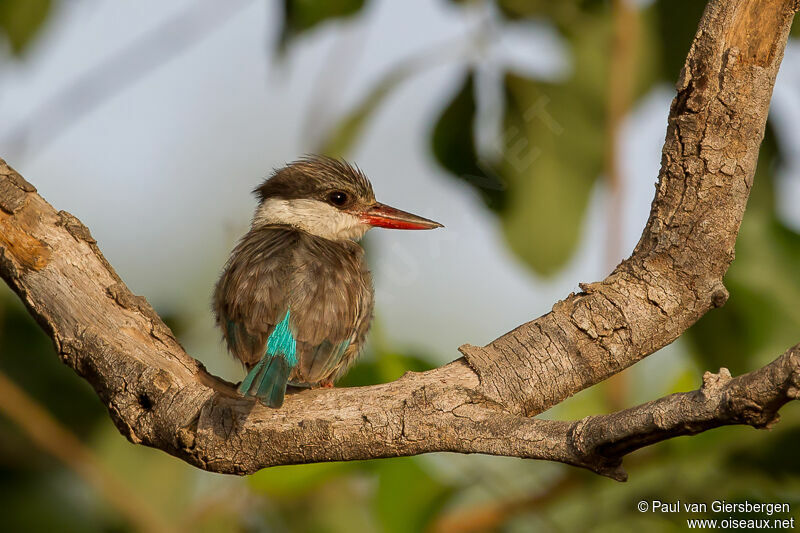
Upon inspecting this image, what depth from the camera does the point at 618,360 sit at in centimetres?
254

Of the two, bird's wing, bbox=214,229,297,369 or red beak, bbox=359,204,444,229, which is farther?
red beak, bbox=359,204,444,229

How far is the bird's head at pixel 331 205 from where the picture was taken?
432cm

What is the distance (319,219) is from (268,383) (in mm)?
1730

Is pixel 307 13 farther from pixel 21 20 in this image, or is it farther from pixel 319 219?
pixel 319 219

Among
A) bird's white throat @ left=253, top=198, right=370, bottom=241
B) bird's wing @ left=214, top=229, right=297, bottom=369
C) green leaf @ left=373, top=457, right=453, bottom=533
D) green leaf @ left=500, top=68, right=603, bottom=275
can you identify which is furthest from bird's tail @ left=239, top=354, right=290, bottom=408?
bird's white throat @ left=253, top=198, right=370, bottom=241

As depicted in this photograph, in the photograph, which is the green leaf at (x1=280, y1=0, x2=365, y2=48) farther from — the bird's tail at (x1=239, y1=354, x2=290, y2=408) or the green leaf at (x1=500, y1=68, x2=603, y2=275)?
the bird's tail at (x1=239, y1=354, x2=290, y2=408)

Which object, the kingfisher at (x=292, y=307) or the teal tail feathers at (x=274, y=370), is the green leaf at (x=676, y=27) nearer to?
the kingfisher at (x=292, y=307)

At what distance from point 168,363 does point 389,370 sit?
739mm

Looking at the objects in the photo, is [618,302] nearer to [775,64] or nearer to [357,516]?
[775,64]

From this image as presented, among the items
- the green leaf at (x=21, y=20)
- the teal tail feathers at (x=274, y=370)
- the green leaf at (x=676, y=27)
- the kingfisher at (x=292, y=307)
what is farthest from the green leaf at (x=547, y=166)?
the green leaf at (x=21, y=20)

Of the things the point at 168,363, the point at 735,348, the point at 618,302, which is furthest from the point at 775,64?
the point at 168,363

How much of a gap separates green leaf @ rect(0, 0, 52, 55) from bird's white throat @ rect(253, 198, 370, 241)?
55.2 inches

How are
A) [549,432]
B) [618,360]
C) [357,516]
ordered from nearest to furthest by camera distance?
[549,432]
[618,360]
[357,516]

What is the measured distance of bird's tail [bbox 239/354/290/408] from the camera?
8.55ft
